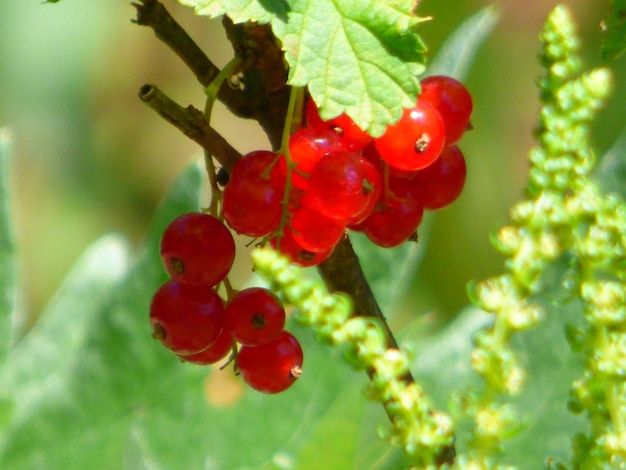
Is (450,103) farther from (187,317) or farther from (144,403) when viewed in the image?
(144,403)

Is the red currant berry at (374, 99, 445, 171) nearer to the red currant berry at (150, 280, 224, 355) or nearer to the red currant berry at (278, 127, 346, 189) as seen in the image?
the red currant berry at (278, 127, 346, 189)

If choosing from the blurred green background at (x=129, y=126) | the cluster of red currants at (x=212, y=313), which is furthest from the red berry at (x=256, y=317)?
the blurred green background at (x=129, y=126)

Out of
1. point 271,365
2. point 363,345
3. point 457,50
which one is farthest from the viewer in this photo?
point 457,50

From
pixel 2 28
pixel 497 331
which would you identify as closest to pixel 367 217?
pixel 497 331

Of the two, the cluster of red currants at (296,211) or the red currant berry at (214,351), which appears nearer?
the cluster of red currants at (296,211)

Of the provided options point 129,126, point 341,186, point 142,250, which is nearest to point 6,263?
point 142,250

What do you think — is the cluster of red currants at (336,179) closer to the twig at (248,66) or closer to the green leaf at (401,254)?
the twig at (248,66)
